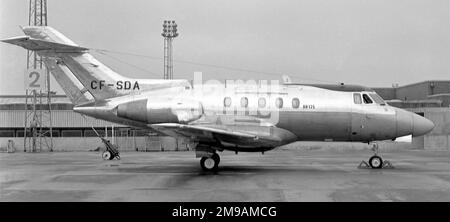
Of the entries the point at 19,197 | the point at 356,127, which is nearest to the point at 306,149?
the point at 356,127

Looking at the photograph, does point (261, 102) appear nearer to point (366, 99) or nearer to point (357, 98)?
point (357, 98)

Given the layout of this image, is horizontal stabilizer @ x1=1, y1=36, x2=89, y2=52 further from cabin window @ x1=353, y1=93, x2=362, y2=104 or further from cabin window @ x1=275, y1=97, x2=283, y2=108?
cabin window @ x1=353, y1=93, x2=362, y2=104

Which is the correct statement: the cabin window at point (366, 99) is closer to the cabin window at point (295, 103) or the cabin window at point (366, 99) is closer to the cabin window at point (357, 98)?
the cabin window at point (357, 98)

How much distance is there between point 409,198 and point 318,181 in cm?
357

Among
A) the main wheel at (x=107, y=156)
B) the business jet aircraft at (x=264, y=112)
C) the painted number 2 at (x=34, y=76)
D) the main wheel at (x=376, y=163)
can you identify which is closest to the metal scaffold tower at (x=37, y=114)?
the painted number 2 at (x=34, y=76)

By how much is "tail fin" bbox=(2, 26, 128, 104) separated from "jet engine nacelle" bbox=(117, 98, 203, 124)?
146 cm

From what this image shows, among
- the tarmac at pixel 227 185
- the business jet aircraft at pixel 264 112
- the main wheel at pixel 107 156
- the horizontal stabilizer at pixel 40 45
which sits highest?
the horizontal stabilizer at pixel 40 45

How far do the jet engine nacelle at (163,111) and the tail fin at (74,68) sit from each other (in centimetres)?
146

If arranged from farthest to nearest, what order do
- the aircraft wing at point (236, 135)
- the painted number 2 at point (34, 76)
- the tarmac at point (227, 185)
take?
1. the painted number 2 at point (34, 76)
2. the aircraft wing at point (236, 135)
3. the tarmac at point (227, 185)

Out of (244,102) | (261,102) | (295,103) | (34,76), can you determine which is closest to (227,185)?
(244,102)

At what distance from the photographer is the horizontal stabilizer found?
1822 cm

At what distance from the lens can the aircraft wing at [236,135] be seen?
15891mm

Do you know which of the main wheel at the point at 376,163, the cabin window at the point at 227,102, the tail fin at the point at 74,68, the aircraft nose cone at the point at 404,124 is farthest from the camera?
the tail fin at the point at 74,68

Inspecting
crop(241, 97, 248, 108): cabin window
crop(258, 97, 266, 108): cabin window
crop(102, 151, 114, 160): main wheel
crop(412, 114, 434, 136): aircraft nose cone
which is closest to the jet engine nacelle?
crop(241, 97, 248, 108): cabin window
